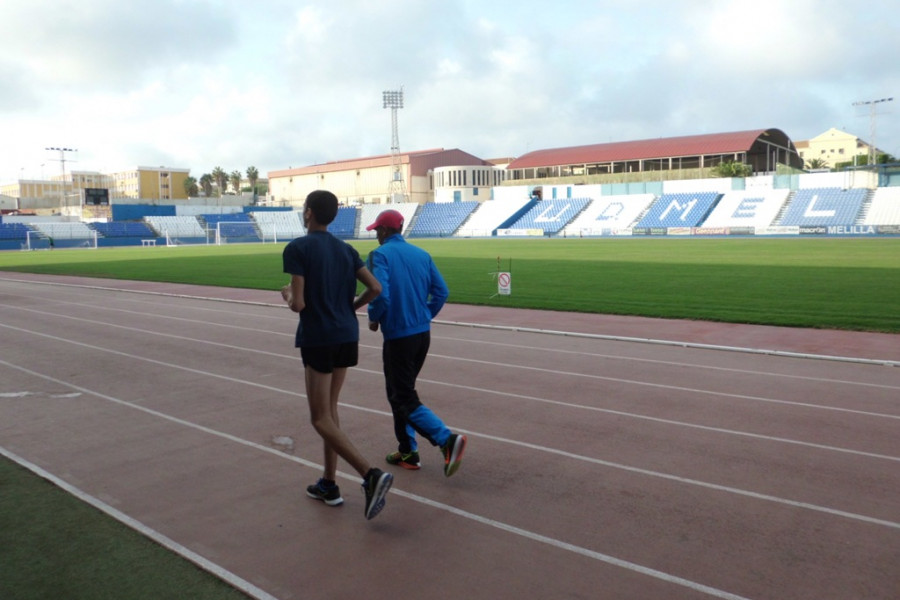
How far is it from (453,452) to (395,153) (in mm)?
91903

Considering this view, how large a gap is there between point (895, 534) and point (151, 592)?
443 centimetres

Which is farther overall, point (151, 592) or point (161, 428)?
point (161, 428)

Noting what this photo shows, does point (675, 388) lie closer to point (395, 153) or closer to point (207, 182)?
point (395, 153)

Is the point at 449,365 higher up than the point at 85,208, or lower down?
lower down

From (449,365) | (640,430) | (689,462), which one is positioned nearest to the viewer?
(689,462)

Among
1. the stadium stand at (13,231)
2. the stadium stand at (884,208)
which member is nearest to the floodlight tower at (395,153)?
the stadium stand at (13,231)

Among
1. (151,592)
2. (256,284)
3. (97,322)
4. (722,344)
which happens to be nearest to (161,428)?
(151,592)

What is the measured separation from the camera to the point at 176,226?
7850 cm

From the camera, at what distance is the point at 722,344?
447 inches

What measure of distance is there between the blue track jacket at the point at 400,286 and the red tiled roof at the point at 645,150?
74.2 meters

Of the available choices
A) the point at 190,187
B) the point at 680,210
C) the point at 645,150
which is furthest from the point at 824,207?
the point at 190,187

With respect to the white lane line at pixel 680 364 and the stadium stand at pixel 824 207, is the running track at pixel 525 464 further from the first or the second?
the stadium stand at pixel 824 207

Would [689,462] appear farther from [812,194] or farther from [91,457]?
[812,194]

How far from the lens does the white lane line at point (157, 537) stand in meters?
3.97
